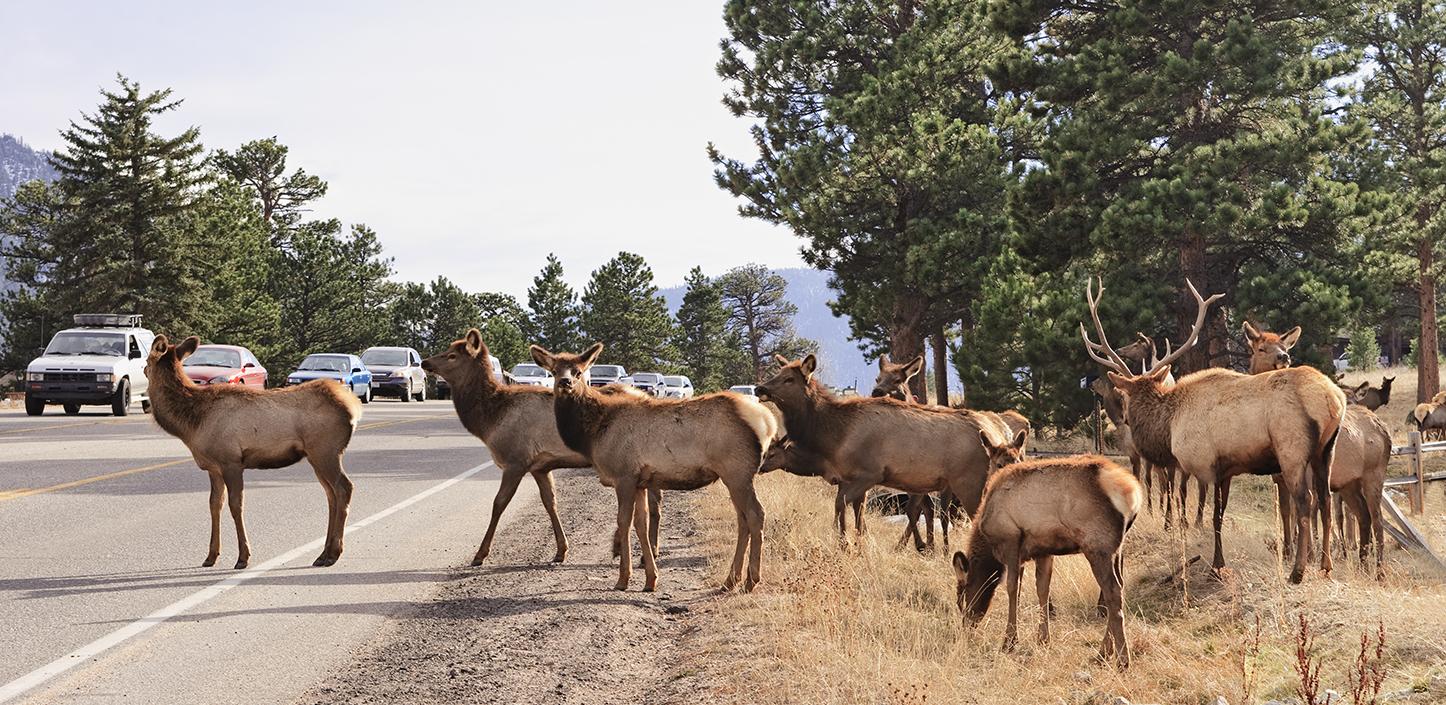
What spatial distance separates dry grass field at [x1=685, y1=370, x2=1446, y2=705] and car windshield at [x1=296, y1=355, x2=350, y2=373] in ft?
103

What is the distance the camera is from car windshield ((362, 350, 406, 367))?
5219 centimetres

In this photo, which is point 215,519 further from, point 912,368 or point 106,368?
point 106,368

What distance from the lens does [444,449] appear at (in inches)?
949

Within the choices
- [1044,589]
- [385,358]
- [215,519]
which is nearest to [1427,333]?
[385,358]

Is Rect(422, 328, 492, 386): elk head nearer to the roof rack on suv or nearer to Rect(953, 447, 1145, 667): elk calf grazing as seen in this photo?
Rect(953, 447, 1145, 667): elk calf grazing

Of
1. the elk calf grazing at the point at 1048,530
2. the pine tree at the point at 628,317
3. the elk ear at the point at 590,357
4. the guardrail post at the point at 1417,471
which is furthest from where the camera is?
the pine tree at the point at 628,317

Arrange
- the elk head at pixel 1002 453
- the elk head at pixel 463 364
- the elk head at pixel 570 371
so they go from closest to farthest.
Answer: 1. the elk head at pixel 1002 453
2. the elk head at pixel 570 371
3. the elk head at pixel 463 364

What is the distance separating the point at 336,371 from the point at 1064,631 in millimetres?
35705

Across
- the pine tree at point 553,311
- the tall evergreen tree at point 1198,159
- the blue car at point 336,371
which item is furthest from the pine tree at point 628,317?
the tall evergreen tree at point 1198,159

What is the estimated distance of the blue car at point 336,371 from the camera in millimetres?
40031

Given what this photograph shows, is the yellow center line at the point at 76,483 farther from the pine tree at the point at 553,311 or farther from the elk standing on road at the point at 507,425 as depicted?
the pine tree at the point at 553,311

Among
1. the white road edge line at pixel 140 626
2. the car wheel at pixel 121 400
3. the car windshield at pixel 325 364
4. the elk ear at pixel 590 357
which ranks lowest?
the white road edge line at pixel 140 626

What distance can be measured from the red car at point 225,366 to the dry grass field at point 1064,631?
79.4 ft

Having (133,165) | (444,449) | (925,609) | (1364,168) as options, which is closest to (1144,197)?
(1364,168)
